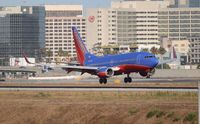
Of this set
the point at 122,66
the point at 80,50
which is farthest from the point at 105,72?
the point at 80,50

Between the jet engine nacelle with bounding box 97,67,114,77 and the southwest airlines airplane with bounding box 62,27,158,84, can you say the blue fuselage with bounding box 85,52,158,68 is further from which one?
the jet engine nacelle with bounding box 97,67,114,77

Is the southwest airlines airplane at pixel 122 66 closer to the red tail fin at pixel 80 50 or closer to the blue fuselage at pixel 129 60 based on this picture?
the blue fuselage at pixel 129 60

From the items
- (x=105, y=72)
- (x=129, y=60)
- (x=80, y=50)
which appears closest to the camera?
(x=105, y=72)

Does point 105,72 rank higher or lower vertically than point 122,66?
lower

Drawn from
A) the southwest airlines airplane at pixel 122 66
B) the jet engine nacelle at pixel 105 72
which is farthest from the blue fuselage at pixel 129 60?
the jet engine nacelle at pixel 105 72

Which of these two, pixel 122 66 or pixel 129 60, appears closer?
pixel 129 60

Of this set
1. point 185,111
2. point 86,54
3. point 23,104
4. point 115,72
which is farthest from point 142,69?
point 185,111

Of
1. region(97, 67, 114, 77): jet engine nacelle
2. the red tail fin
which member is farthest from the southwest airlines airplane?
the red tail fin

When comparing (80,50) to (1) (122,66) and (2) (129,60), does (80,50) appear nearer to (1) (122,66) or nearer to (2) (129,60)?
(1) (122,66)

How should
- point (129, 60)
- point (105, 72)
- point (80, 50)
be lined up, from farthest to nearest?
point (80, 50), point (129, 60), point (105, 72)

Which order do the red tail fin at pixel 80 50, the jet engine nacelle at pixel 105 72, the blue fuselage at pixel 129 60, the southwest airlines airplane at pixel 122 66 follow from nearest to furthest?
the jet engine nacelle at pixel 105 72, the southwest airlines airplane at pixel 122 66, the blue fuselage at pixel 129 60, the red tail fin at pixel 80 50

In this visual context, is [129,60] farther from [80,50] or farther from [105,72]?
[80,50]

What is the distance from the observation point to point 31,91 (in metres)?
95.2

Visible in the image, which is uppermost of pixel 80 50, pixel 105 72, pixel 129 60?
pixel 80 50
